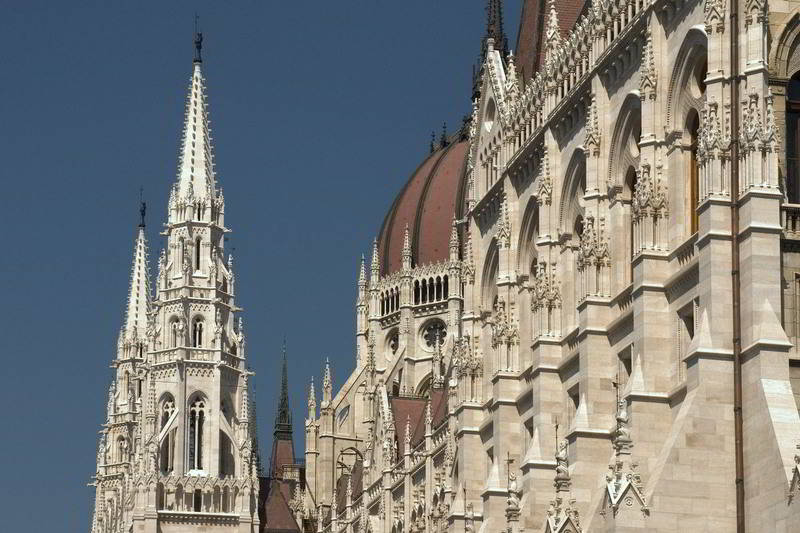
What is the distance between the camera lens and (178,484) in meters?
100

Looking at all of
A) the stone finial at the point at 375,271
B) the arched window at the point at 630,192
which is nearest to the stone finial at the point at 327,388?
the stone finial at the point at 375,271

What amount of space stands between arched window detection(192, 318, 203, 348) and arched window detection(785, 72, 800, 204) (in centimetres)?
5871

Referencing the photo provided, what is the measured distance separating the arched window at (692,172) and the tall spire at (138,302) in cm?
7328

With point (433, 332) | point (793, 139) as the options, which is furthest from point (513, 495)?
point (433, 332)

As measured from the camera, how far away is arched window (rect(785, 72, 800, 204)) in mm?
47469

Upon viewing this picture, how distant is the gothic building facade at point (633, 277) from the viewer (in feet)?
151

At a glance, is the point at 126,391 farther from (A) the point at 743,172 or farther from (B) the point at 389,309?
(A) the point at 743,172

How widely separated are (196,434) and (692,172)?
5562 centimetres

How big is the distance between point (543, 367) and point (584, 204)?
4713 millimetres

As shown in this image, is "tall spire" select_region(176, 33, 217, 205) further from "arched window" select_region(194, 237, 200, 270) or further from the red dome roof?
the red dome roof

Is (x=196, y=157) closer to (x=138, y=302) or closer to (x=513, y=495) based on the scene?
→ (x=138, y=302)

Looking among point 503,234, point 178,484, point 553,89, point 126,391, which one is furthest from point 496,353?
point 126,391

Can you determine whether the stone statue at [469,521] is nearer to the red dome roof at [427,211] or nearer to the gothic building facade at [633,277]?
the gothic building facade at [633,277]

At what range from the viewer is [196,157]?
10562 centimetres
